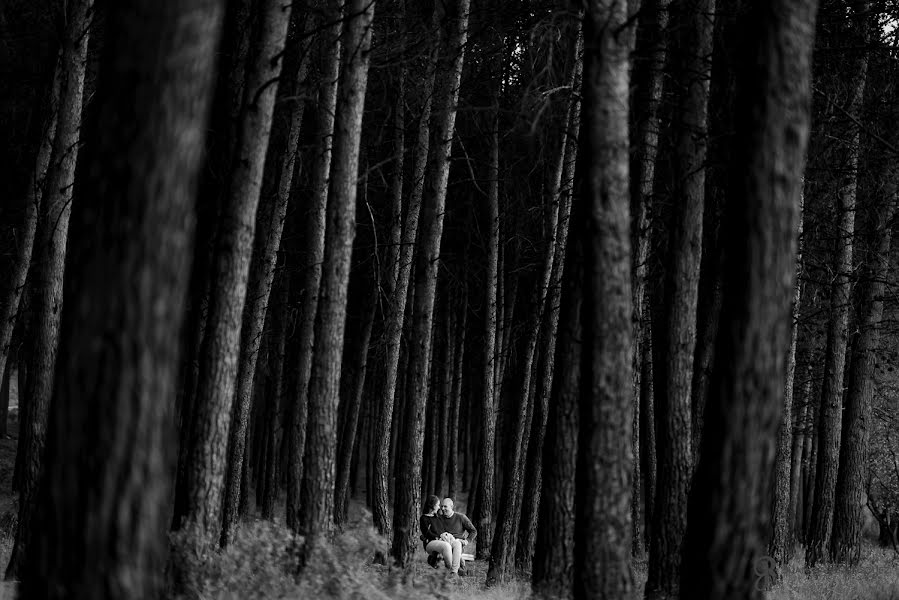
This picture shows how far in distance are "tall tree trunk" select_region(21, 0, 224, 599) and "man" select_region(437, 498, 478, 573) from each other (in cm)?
1156

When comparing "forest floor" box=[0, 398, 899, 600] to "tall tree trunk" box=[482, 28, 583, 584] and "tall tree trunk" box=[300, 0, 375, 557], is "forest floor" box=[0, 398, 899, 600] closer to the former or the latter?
"tall tree trunk" box=[300, 0, 375, 557]

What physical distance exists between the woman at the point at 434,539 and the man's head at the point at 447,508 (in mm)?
125

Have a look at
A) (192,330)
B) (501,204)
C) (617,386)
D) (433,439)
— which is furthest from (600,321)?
(433,439)

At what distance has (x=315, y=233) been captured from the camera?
12406 millimetres

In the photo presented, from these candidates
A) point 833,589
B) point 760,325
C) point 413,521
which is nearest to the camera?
point 760,325

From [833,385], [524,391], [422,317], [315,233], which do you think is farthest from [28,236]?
[833,385]

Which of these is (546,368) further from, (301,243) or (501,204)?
(301,243)

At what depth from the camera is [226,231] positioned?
8.45 meters

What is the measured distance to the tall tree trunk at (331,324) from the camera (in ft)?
31.9

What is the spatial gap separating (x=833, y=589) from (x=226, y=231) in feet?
28.6

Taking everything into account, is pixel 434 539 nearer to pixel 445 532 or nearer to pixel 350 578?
pixel 445 532

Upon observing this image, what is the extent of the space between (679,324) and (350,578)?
4.41 metres

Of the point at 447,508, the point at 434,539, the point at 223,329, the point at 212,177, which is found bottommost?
the point at 434,539

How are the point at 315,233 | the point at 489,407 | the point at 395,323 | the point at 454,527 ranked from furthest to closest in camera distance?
1. the point at 489,407
2. the point at 454,527
3. the point at 395,323
4. the point at 315,233
